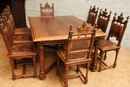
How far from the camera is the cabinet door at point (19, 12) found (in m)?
3.33

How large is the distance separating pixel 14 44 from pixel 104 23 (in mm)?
1658

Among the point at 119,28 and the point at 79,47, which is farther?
the point at 119,28

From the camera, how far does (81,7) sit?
3385mm

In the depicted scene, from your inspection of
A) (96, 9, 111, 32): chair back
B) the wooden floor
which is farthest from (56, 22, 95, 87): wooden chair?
(96, 9, 111, 32): chair back

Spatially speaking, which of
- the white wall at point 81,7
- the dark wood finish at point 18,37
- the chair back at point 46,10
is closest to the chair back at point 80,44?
the dark wood finish at point 18,37

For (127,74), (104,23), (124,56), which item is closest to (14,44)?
(104,23)

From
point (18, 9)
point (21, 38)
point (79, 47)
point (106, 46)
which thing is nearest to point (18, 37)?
point (21, 38)

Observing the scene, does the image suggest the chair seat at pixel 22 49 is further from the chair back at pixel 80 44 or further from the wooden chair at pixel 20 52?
the chair back at pixel 80 44

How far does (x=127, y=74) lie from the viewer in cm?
236

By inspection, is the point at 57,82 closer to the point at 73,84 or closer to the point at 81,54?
the point at 73,84

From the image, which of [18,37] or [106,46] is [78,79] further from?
[18,37]

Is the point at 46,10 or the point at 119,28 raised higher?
the point at 46,10

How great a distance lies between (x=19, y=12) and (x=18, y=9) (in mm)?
78

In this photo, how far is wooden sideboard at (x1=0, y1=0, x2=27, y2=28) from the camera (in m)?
3.32
